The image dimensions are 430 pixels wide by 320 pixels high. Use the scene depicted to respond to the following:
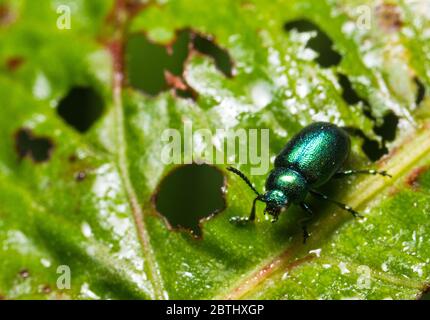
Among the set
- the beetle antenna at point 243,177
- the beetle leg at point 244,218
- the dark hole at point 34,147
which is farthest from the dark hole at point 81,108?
the beetle leg at point 244,218

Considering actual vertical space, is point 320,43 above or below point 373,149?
above

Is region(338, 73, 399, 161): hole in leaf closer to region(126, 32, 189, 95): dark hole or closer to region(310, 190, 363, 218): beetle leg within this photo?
region(310, 190, 363, 218): beetle leg

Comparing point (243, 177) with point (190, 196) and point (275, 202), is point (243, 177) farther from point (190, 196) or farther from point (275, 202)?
point (190, 196)

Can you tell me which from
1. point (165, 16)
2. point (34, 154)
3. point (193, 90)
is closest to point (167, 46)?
point (165, 16)

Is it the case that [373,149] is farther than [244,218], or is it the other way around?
[373,149]

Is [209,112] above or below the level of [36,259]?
above

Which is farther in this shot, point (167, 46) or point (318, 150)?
point (167, 46)

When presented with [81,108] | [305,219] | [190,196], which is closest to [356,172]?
[305,219]
